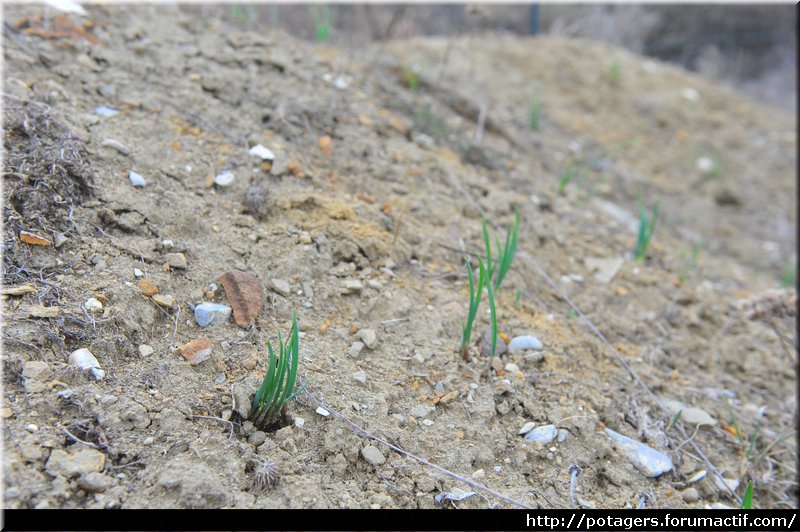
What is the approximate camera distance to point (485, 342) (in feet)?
7.43

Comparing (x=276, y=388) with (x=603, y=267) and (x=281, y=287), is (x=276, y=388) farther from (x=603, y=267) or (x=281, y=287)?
(x=603, y=267)

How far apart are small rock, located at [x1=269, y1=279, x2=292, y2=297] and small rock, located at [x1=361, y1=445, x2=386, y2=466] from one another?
2.13 ft

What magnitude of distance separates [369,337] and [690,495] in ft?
3.72

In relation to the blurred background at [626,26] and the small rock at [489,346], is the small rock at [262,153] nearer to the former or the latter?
the small rock at [489,346]

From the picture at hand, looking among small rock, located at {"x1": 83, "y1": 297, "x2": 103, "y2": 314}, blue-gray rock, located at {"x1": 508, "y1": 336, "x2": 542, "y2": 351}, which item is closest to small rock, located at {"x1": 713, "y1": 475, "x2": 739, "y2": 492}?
blue-gray rock, located at {"x1": 508, "y1": 336, "x2": 542, "y2": 351}

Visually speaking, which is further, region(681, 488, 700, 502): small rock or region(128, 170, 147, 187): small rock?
region(128, 170, 147, 187): small rock

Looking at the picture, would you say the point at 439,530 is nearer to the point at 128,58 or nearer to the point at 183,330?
the point at 183,330

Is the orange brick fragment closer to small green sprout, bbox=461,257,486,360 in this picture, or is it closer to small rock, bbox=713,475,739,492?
small green sprout, bbox=461,257,486,360

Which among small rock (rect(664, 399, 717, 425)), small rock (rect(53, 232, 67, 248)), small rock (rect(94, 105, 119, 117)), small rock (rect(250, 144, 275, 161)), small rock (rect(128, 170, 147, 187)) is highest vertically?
small rock (rect(94, 105, 119, 117))

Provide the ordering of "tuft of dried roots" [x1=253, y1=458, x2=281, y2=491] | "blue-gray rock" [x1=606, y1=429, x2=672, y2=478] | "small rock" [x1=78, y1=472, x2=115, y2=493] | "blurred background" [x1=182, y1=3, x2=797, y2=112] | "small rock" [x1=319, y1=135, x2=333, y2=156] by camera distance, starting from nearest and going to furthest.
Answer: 1. "small rock" [x1=78, y1=472, x2=115, y2=493]
2. "tuft of dried roots" [x1=253, y1=458, x2=281, y2=491]
3. "blue-gray rock" [x1=606, y1=429, x2=672, y2=478]
4. "small rock" [x1=319, y1=135, x2=333, y2=156]
5. "blurred background" [x1=182, y1=3, x2=797, y2=112]

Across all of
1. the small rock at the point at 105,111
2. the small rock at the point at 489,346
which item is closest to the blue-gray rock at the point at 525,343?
the small rock at the point at 489,346

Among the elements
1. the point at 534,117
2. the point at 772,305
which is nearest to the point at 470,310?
the point at 772,305

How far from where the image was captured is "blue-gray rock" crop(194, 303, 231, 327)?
6.40 feet

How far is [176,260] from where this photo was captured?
208 centimetres
